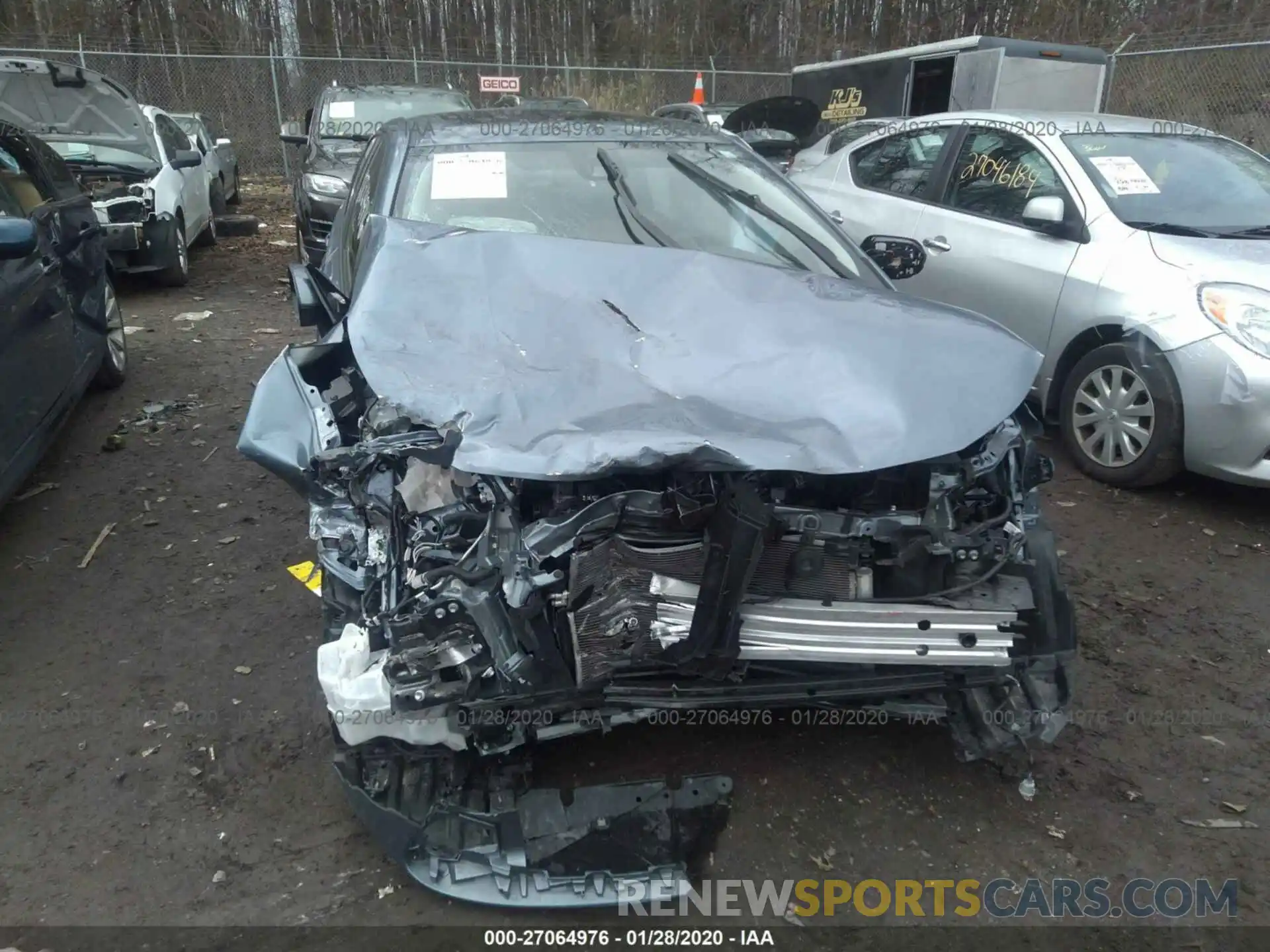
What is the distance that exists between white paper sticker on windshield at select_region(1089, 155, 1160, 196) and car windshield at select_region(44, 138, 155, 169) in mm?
7396

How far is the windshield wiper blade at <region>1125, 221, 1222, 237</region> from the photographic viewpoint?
439cm

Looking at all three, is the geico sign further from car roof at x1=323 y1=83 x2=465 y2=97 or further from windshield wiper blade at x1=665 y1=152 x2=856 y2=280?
windshield wiper blade at x1=665 y1=152 x2=856 y2=280

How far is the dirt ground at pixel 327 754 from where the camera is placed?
237 cm

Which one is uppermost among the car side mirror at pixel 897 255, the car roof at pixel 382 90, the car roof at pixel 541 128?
the car roof at pixel 541 128

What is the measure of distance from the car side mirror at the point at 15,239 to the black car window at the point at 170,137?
535 centimetres

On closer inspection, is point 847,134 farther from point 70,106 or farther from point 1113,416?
point 70,106

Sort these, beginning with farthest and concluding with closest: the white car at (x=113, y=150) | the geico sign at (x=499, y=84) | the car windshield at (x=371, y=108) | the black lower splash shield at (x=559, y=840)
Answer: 1. the geico sign at (x=499, y=84)
2. the car windshield at (x=371, y=108)
3. the white car at (x=113, y=150)
4. the black lower splash shield at (x=559, y=840)

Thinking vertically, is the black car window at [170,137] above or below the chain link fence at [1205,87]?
below

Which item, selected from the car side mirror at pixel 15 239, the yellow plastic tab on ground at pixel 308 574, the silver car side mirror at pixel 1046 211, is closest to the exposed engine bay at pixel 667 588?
the yellow plastic tab on ground at pixel 308 574

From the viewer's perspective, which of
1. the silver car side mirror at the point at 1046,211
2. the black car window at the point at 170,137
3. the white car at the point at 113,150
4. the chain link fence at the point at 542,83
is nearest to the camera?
the silver car side mirror at the point at 1046,211

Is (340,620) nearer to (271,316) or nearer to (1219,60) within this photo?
(271,316)

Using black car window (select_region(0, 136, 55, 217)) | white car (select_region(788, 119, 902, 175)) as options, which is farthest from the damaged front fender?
white car (select_region(788, 119, 902, 175))

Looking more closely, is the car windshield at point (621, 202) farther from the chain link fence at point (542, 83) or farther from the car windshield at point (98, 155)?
the chain link fence at point (542, 83)

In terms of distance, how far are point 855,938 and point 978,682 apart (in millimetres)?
708
